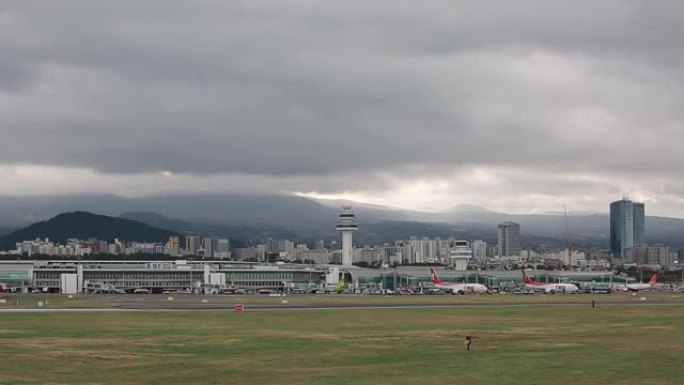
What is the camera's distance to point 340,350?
55281mm

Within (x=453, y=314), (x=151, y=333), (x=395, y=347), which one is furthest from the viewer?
(x=453, y=314)

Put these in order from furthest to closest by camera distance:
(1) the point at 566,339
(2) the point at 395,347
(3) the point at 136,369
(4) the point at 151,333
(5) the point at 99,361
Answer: (4) the point at 151,333
(1) the point at 566,339
(2) the point at 395,347
(5) the point at 99,361
(3) the point at 136,369

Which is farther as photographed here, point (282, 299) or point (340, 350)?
point (282, 299)

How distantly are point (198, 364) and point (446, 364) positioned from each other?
13.3 meters

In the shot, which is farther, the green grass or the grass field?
the green grass

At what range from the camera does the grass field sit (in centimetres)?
4191

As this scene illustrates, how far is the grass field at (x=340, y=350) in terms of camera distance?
4191cm

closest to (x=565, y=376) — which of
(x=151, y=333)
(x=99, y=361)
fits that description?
(x=99, y=361)

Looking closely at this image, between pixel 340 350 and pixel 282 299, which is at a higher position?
pixel 340 350

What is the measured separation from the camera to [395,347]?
187 ft

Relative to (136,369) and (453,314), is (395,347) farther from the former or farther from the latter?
(453,314)

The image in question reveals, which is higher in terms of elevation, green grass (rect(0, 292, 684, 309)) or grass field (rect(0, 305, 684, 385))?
grass field (rect(0, 305, 684, 385))

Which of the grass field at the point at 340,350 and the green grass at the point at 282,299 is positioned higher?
the grass field at the point at 340,350

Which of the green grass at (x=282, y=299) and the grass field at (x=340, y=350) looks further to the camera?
the green grass at (x=282, y=299)
